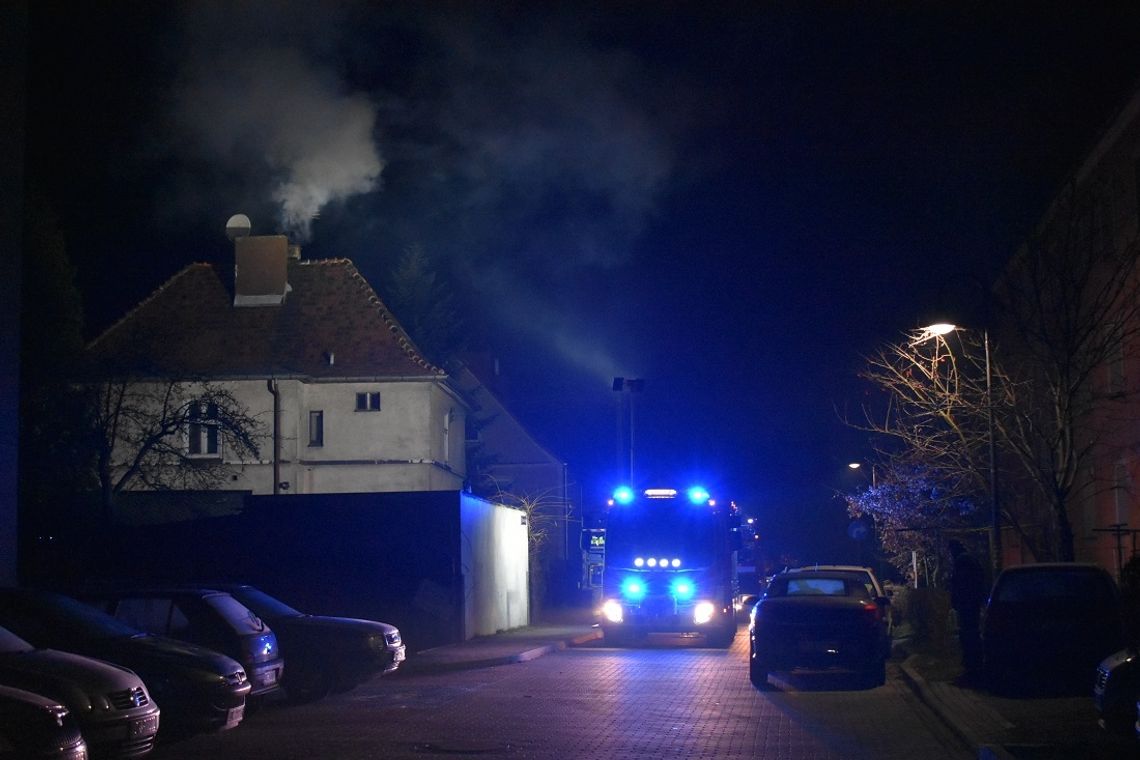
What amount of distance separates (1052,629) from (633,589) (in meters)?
13.0

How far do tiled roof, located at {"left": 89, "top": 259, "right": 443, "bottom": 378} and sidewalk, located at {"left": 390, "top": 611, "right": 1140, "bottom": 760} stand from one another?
1720 centimetres

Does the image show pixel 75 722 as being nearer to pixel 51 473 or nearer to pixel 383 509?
pixel 383 509

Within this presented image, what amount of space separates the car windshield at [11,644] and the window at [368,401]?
97.7ft

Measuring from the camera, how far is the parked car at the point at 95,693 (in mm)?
10391

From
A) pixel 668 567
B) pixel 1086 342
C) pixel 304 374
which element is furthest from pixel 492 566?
pixel 1086 342

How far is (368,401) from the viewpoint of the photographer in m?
41.3

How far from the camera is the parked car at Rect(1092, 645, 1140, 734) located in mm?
11289

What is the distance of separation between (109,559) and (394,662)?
1156 centimetres

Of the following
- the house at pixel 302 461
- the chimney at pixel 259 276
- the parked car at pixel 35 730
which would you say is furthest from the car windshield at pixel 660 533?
the parked car at pixel 35 730

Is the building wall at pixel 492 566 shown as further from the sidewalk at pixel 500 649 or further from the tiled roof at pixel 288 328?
the tiled roof at pixel 288 328

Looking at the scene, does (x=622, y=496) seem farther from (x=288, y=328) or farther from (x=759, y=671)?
(x=288, y=328)

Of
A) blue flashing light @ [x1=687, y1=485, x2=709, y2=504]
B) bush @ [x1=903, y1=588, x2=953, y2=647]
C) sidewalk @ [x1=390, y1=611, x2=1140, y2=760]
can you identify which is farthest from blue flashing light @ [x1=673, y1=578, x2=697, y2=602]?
bush @ [x1=903, y1=588, x2=953, y2=647]

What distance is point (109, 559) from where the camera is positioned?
26.9m

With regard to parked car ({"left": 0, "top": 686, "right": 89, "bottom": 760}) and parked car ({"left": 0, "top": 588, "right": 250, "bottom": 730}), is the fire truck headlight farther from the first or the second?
parked car ({"left": 0, "top": 686, "right": 89, "bottom": 760})
